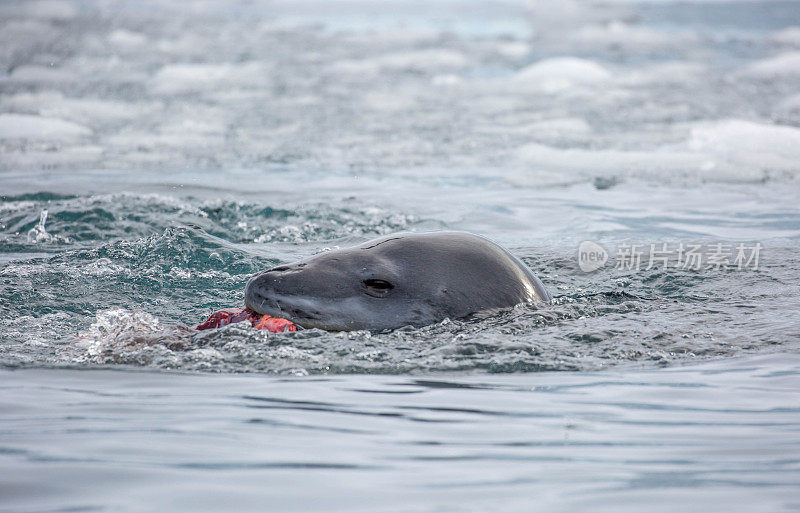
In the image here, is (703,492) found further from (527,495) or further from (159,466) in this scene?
(159,466)

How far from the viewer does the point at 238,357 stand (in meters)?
4.75

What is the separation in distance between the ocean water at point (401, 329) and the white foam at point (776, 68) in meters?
0.13

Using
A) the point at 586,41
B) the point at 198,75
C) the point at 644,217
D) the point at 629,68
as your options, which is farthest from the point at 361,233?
the point at 586,41

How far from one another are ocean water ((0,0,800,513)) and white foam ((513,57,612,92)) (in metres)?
0.09

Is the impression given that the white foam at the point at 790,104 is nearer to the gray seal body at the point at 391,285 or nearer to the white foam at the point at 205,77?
the white foam at the point at 205,77

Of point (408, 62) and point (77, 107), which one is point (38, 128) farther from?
point (408, 62)

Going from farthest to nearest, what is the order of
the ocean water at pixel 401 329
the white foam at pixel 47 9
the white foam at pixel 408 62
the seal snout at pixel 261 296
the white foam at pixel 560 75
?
the white foam at pixel 47 9 < the white foam at pixel 408 62 < the white foam at pixel 560 75 < the seal snout at pixel 261 296 < the ocean water at pixel 401 329

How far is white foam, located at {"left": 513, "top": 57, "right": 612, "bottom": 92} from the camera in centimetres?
1878

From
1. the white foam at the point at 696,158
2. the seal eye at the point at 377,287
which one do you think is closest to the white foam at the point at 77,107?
the white foam at the point at 696,158

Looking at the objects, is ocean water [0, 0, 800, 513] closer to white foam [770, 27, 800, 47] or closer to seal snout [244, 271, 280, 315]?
seal snout [244, 271, 280, 315]

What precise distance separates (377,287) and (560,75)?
1513 cm

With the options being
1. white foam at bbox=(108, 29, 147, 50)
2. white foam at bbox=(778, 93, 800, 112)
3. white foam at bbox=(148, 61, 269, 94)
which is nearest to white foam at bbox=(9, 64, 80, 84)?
white foam at bbox=(148, 61, 269, 94)

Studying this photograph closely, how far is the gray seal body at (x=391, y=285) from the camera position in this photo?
5000 millimetres

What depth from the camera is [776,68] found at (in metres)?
19.7
